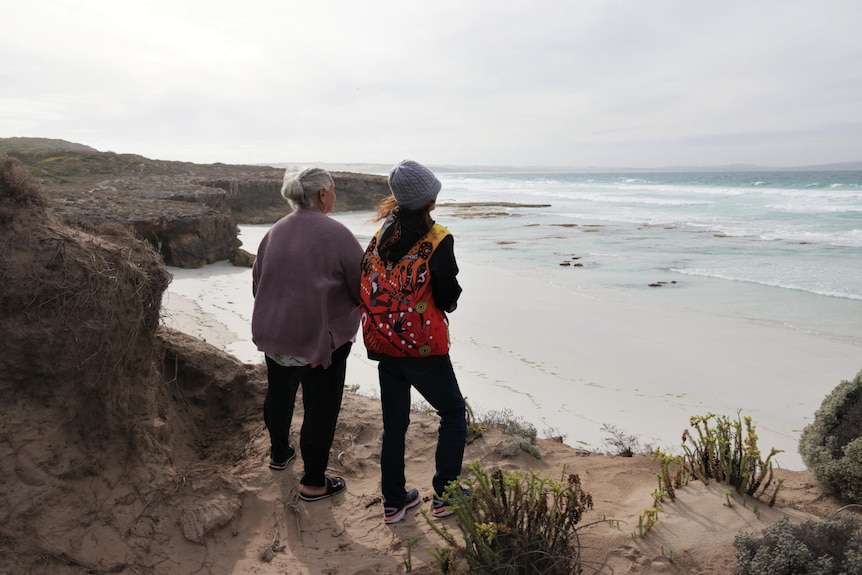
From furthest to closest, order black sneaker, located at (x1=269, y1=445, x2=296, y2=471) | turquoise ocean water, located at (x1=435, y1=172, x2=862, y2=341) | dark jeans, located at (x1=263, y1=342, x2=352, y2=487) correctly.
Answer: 1. turquoise ocean water, located at (x1=435, y1=172, x2=862, y2=341)
2. black sneaker, located at (x1=269, y1=445, x2=296, y2=471)
3. dark jeans, located at (x1=263, y1=342, x2=352, y2=487)

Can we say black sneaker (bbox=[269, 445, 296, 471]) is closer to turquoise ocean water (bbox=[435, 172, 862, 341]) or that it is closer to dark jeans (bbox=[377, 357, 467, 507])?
dark jeans (bbox=[377, 357, 467, 507])

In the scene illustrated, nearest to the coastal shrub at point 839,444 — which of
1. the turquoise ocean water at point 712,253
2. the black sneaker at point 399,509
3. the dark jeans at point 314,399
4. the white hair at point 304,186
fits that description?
the black sneaker at point 399,509

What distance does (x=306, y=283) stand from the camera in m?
3.23

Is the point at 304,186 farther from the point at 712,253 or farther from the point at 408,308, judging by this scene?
the point at 712,253

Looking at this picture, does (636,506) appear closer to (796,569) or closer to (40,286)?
(796,569)

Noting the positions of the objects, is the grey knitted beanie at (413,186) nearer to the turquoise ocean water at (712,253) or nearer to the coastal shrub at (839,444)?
the coastal shrub at (839,444)

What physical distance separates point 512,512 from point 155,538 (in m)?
1.76

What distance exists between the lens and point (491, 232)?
2409 centimetres

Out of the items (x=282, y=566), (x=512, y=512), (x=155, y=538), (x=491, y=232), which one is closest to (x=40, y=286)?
(x=155, y=538)

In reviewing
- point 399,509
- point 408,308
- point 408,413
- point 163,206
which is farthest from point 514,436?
point 163,206

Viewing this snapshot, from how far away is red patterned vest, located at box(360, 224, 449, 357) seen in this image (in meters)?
2.88

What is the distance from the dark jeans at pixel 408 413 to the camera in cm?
301

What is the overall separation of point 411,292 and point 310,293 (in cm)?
65

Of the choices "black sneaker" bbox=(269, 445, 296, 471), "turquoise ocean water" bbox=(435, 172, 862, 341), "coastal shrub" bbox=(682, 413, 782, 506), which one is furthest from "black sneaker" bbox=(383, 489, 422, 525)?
"turquoise ocean water" bbox=(435, 172, 862, 341)
